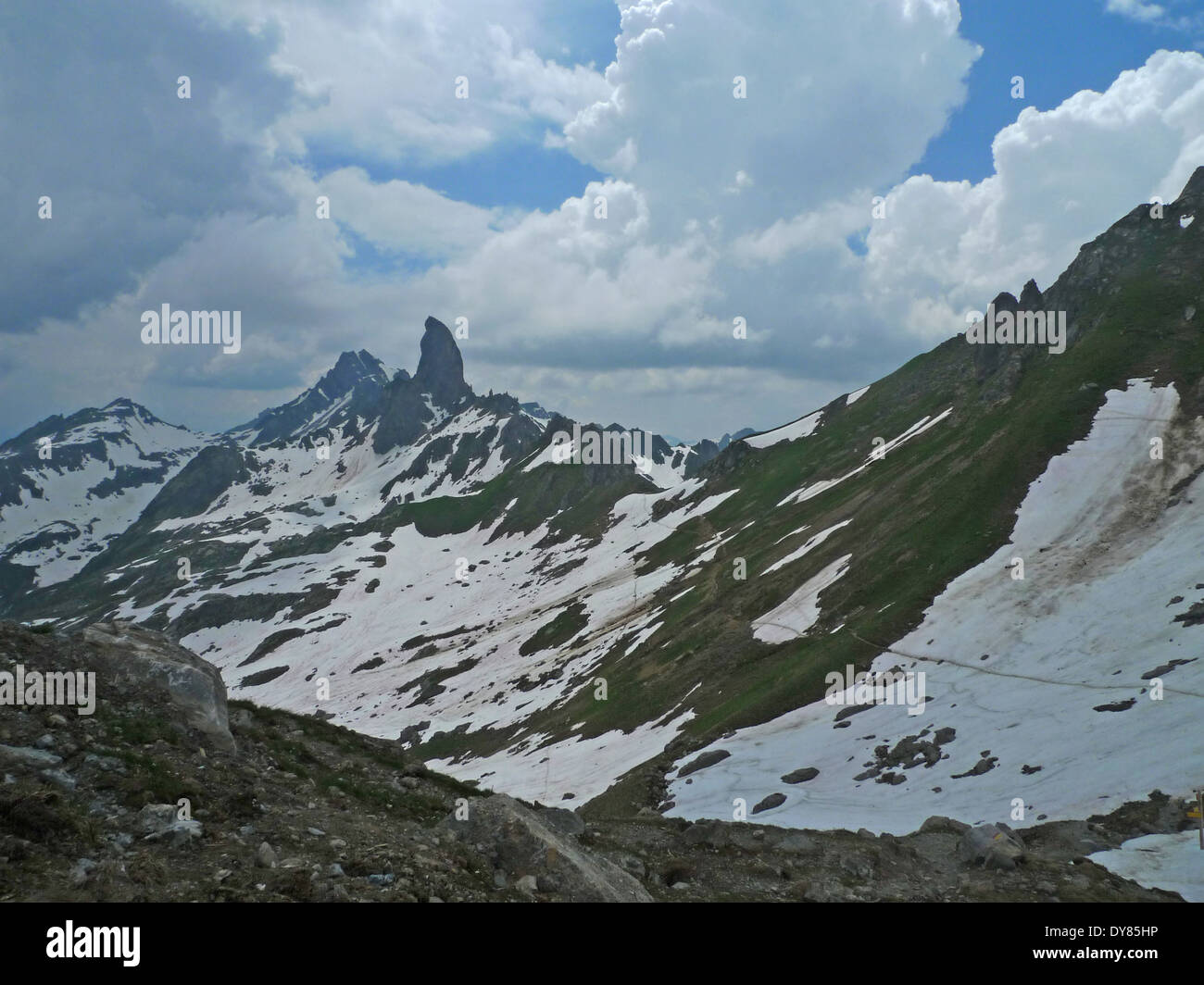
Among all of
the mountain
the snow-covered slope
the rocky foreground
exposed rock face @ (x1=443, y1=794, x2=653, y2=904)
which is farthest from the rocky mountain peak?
exposed rock face @ (x1=443, y1=794, x2=653, y2=904)

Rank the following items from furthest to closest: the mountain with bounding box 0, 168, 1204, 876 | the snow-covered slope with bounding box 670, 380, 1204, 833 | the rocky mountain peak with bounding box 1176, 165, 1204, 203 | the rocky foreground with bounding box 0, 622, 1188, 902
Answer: the rocky mountain peak with bounding box 1176, 165, 1204, 203 < the mountain with bounding box 0, 168, 1204, 876 < the snow-covered slope with bounding box 670, 380, 1204, 833 < the rocky foreground with bounding box 0, 622, 1188, 902

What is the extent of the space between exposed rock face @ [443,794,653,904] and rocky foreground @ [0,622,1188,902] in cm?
4

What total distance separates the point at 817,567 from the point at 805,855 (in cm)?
5037

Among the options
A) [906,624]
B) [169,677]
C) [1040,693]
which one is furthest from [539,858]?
[906,624]

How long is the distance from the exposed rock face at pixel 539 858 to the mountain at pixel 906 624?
16.6m

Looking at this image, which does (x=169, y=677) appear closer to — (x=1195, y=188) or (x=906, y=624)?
(x=906, y=624)

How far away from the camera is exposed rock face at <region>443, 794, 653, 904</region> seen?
12430 mm

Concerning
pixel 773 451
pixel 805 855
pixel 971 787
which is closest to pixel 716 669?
pixel 971 787

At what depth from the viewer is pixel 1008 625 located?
40.2 m

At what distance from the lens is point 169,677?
16.7m

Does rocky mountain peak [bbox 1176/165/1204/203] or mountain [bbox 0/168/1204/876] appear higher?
rocky mountain peak [bbox 1176/165/1204/203]

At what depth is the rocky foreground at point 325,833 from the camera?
A: 33.3 feet

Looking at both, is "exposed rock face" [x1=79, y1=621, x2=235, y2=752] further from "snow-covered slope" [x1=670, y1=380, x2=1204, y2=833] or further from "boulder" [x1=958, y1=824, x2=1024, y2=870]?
"snow-covered slope" [x1=670, y1=380, x2=1204, y2=833]
